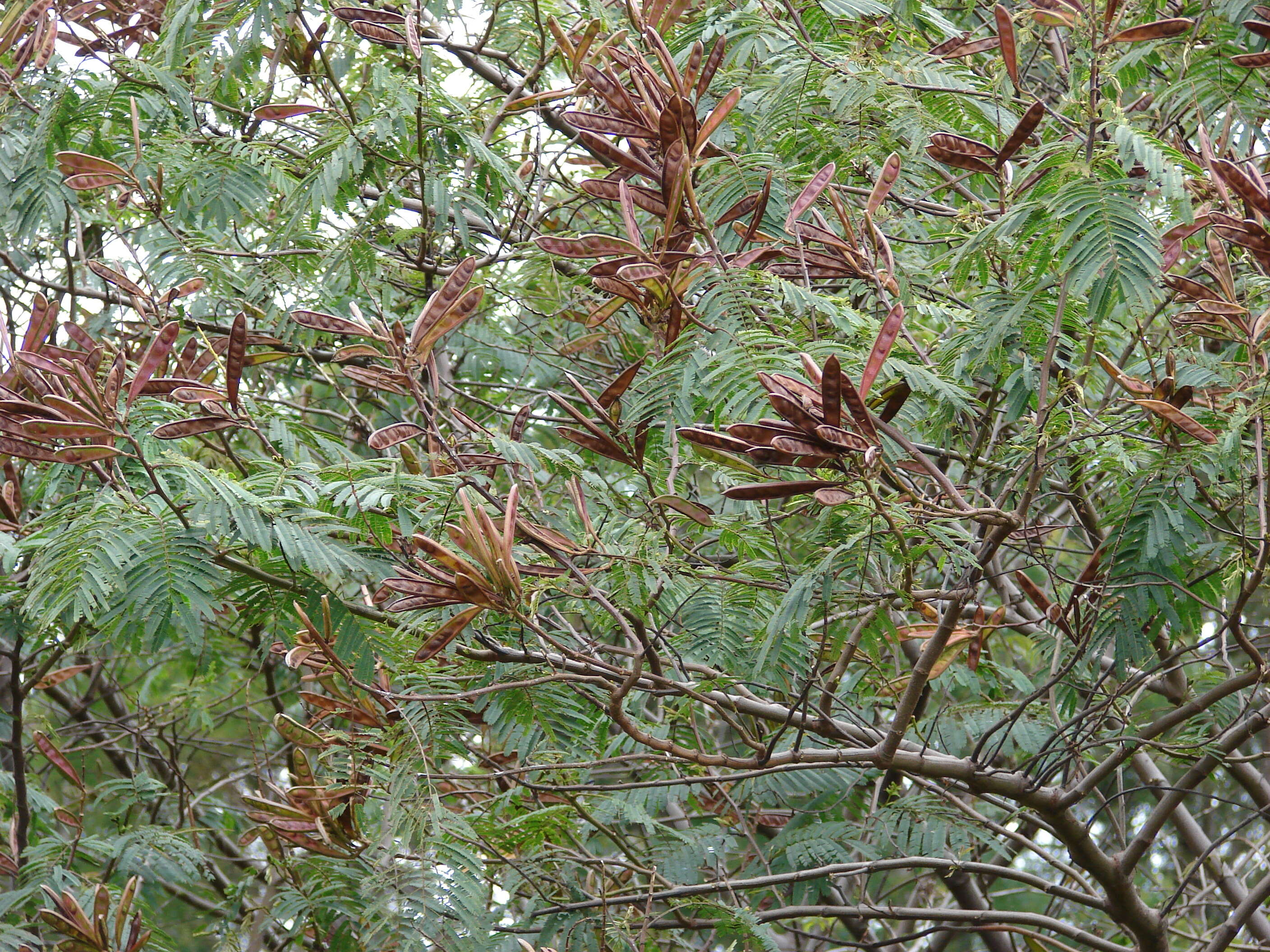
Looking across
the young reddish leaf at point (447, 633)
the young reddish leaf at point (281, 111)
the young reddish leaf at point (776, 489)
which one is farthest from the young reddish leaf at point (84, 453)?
the young reddish leaf at point (281, 111)

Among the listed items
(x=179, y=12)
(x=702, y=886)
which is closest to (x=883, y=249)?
(x=702, y=886)

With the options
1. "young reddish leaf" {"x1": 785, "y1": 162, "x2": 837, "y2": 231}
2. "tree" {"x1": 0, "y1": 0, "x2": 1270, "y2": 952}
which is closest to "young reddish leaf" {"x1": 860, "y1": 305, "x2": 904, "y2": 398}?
"tree" {"x1": 0, "y1": 0, "x2": 1270, "y2": 952}

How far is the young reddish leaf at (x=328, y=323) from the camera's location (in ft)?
6.81

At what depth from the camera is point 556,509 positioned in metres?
3.41

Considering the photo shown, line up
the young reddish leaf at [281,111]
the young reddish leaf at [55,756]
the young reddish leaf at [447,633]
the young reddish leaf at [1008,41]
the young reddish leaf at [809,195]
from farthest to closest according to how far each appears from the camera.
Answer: the young reddish leaf at [55,756], the young reddish leaf at [281,111], the young reddish leaf at [1008,41], the young reddish leaf at [809,195], the young reddish leaf at [447,633]

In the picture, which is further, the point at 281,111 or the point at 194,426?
the point at 281,111

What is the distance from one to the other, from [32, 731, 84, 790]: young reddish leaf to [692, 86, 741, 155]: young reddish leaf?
8.47ft

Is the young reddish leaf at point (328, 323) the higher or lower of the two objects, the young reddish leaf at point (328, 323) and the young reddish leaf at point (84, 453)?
the higher

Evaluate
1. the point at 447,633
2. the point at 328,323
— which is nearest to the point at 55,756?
the point at 328,323

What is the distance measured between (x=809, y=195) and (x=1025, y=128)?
1.33 ft

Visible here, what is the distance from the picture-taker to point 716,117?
6.68 feet

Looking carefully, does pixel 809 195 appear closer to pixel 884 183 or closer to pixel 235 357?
pixel 884 183

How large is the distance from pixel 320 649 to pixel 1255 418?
1.79 m

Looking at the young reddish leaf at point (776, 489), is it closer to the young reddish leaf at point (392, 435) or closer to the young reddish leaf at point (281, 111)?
the young reddish leaf at point (392, 435)
